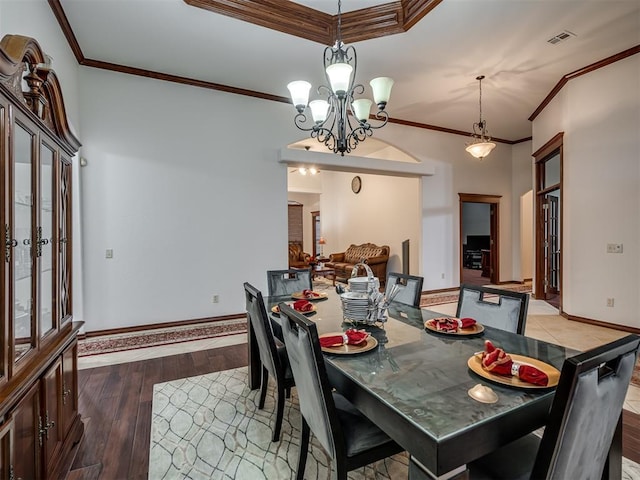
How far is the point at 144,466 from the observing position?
186cm

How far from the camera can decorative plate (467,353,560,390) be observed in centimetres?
117

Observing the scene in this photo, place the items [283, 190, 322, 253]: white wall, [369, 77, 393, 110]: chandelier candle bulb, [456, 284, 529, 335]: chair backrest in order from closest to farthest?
[456, 284, 529, 335]: chair backrest < [369, 77, 393, 110]: chandelier candle bulb < [283, 190, 322, 253]: white wall

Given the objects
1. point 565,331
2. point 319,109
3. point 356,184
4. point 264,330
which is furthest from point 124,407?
point 356,184

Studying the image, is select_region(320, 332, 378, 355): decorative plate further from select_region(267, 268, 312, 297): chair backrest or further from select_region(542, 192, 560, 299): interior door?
select_region(542, 192, 560, 299): interior door

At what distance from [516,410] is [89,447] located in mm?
2350

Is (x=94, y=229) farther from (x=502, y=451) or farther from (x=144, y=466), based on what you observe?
(x=502, y=451)

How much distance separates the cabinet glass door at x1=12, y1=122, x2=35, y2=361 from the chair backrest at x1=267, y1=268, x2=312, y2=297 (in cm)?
187

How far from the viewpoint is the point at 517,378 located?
1.21 meters

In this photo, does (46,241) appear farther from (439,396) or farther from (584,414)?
(584,414)

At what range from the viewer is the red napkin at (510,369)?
3.84 ft

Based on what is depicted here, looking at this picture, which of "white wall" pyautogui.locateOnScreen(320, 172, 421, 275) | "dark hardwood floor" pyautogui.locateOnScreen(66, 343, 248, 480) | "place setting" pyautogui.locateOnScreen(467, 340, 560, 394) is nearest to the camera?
"place setting" pyautogui.locateOnScreen(467, 340, 560, 394)

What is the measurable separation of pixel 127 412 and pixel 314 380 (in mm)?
1881

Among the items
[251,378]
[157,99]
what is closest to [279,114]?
[157,99]

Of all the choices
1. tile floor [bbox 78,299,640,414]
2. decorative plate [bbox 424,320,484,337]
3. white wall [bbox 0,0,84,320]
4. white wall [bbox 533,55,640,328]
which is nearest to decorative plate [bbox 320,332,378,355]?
decorative plate [bbox 424,320,484,337]
